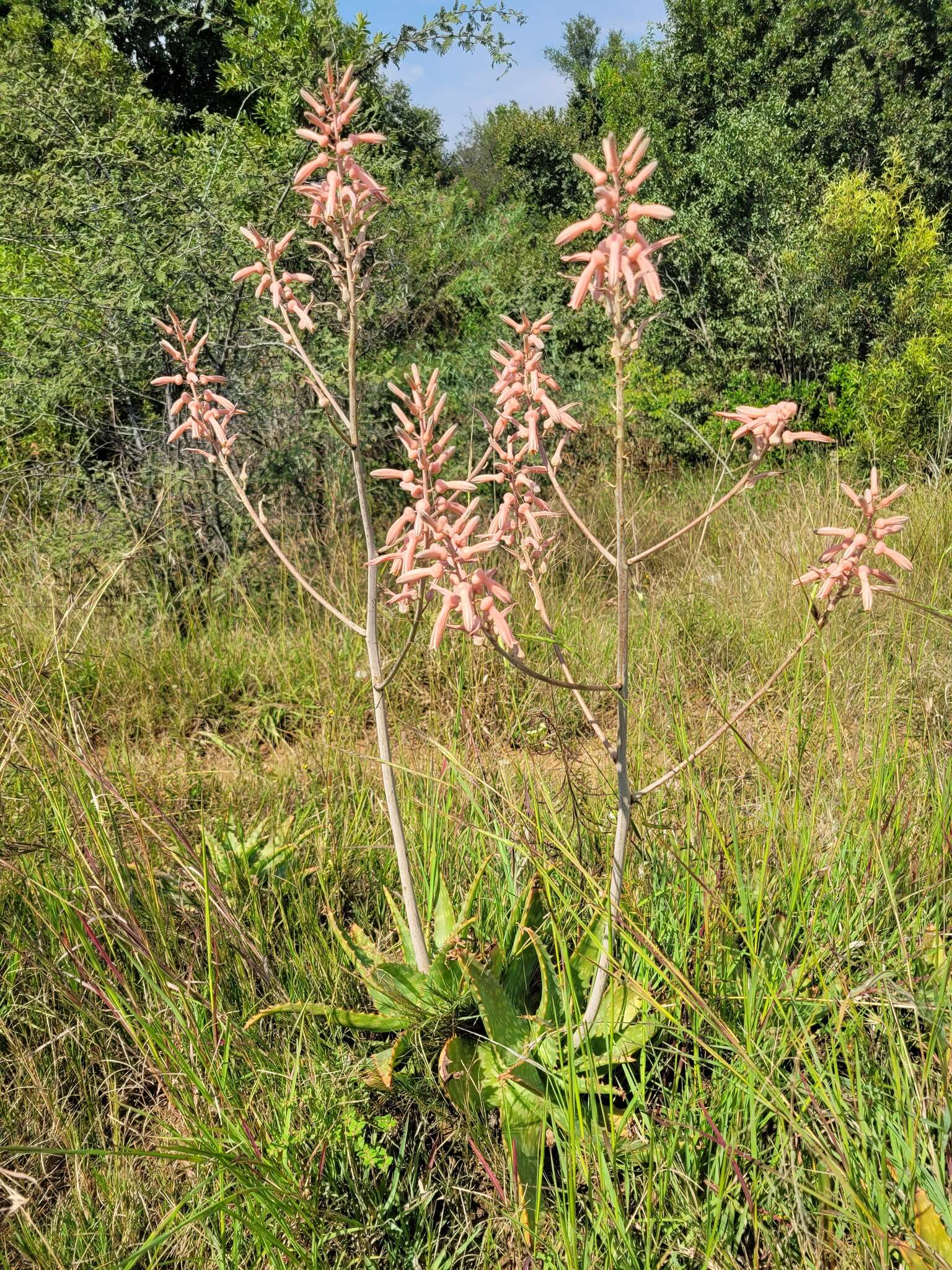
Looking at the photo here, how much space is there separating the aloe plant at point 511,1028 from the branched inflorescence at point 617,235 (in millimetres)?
1140

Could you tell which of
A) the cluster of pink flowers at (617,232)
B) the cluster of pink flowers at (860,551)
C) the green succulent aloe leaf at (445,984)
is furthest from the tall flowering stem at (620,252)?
the green succulent aloe leaf at (445,984)

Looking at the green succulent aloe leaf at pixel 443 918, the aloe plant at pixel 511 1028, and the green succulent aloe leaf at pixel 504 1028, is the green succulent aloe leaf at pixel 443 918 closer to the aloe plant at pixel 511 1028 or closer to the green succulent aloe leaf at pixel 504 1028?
the aloe plant at pixel 511 1028

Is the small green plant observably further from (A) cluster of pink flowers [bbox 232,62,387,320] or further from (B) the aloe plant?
(A) cluster of pink flowers [bbox 232,62,387,320]

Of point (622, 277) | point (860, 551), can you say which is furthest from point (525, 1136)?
point (622, 277)

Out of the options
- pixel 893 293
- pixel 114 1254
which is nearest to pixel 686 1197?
pixel 114 1254

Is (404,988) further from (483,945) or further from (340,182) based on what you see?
(340,182)

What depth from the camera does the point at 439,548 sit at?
1327 millimetres

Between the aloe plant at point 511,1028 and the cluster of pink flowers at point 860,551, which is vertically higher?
the cluster of pink flowers at point 860,551

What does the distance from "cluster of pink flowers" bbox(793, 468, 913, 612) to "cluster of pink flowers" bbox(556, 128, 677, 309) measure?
563mm

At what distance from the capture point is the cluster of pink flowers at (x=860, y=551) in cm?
145

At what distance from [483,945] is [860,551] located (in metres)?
1.26

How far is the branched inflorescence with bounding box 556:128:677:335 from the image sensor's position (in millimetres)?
1151

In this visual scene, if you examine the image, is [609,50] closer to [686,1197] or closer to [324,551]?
[324,551]

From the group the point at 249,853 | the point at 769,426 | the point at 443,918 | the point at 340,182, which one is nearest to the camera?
the point at 769,426
